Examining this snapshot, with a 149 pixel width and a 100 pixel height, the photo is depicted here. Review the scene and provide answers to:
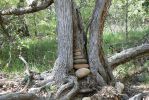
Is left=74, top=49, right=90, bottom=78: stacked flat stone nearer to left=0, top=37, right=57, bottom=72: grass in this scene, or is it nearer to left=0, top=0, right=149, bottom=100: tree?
left=0, top=0, right=149, bottom=100: tree

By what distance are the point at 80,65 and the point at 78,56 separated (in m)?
0.14

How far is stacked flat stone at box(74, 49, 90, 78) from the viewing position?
6180 millimetres

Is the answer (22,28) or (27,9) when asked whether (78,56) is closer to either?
(27,9)

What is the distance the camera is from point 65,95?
5816 mm

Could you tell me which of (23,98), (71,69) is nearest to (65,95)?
(71,69)

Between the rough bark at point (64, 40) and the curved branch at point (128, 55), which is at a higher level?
the rough bark at point (64, 40)

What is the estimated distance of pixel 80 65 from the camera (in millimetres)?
6293

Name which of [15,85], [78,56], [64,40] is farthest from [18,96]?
[78,56]

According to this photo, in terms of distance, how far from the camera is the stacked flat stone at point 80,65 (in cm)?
618

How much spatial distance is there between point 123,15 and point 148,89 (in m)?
7.27

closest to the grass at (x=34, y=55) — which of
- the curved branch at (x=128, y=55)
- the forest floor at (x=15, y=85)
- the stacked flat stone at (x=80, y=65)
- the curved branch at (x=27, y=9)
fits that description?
the curved branch at (x=27, y=9)

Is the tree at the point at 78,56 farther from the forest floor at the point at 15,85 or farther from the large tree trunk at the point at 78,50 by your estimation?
the forest floor at the point at 15,85

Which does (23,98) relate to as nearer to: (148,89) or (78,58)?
(78,58)

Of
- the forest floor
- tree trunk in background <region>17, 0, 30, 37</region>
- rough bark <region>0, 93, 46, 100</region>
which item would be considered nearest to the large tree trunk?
the forest floor
